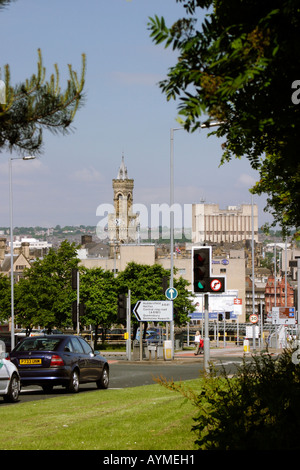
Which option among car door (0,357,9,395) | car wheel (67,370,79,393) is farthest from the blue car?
car door (0,357,9,395)

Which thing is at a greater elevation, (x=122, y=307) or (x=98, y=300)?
(x=122, y=307)

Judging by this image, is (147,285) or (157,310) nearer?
(157,310)

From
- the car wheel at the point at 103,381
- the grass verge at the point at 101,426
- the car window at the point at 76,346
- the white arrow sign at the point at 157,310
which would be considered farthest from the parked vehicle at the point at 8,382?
the white arrow sign at the point at 157,310

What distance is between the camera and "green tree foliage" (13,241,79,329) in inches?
2820

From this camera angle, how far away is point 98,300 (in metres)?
73.9

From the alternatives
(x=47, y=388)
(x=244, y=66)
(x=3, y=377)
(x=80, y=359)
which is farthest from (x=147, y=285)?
(x=244, y=66)

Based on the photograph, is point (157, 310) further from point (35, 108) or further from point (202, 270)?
point (35, 108)

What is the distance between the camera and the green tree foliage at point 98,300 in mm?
73438

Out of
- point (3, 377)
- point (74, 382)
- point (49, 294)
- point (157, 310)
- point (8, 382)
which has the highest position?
point (49, 294)

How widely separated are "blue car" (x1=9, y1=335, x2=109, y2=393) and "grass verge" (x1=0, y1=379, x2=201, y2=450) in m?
5.32

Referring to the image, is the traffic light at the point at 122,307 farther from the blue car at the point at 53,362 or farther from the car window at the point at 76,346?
the blue car at the point at 53,362

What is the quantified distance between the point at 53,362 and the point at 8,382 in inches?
106
